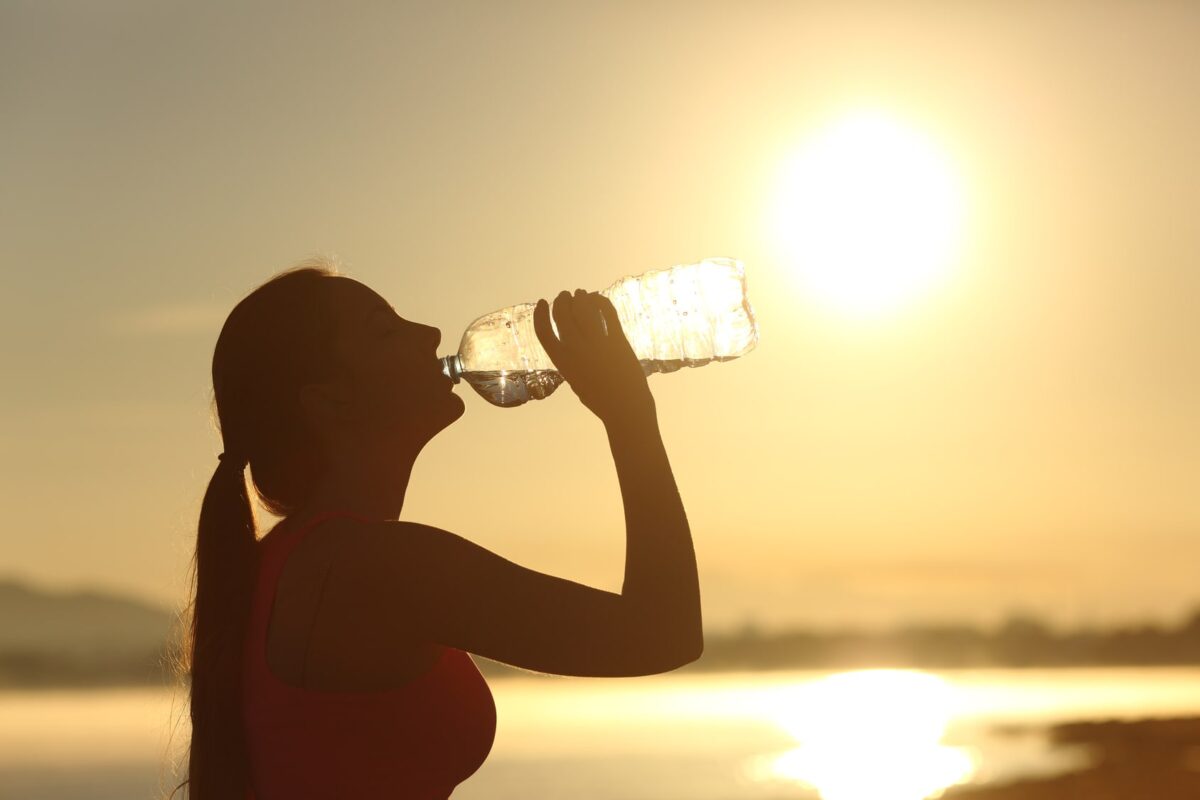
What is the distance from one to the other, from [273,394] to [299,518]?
224mm

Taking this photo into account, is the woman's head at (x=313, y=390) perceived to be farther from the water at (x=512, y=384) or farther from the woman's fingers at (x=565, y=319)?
the water at (x=512, y=384)

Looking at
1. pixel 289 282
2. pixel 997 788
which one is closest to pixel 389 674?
pixel 289 282

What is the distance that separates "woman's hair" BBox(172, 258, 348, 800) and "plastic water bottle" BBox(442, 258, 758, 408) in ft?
3.03

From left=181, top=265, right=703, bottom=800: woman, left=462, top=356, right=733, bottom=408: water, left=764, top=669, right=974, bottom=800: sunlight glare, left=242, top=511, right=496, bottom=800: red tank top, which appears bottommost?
left=764, top=669, right=974, bottom=800: sunlight glare

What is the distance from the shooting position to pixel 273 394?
8.73 feet

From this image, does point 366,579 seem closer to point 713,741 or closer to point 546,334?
point 546,334

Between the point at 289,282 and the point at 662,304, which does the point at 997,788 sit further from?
the point at 289,282

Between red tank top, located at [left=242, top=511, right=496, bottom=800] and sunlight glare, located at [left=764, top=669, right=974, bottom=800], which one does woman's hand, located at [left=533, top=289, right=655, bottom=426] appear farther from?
sunlight glare, located at [left=764, top=669, right=974, bottom=800]

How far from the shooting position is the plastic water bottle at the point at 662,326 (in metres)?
3.70

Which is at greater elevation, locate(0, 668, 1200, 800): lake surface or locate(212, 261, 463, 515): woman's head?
locate(212, 261, 463, 515): woman's head

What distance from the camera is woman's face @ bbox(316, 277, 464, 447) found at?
8.72 ft

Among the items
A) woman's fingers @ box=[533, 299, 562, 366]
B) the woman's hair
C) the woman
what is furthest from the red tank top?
woman's fingers @ box=[533, 299, 562, 366]

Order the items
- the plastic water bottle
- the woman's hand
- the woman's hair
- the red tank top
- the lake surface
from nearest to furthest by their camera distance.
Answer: the red tank top, the woman's hand, the woman's hair, the plastic water bottle, the lake surface

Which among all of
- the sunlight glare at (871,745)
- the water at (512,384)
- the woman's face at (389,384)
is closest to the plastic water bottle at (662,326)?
the water at (512,384)
